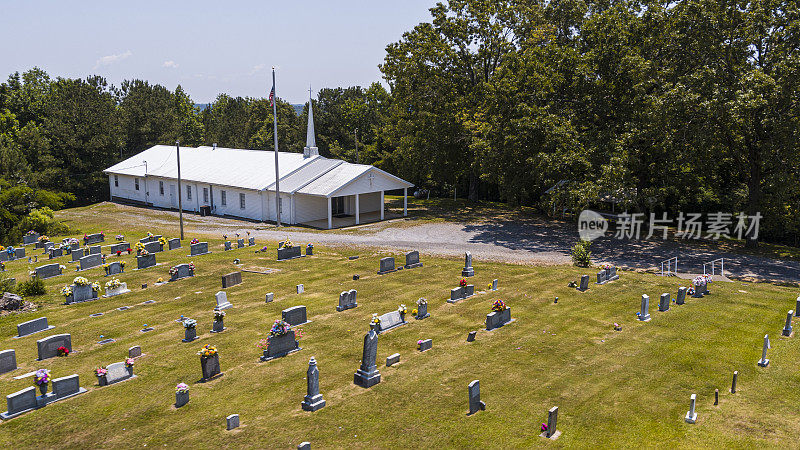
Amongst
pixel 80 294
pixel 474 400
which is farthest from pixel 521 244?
pixel 80 294

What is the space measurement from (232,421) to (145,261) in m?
19.0

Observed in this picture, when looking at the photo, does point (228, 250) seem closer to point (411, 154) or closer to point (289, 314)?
point (289, 314)

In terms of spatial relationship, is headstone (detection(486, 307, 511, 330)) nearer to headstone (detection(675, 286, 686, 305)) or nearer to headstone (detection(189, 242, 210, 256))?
headstone (detection(675, 286, 686, 305))

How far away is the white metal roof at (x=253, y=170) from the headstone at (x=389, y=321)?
2276 centimetres

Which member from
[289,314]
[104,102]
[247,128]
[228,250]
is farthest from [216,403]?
[247,128]

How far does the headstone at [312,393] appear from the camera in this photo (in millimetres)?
14781

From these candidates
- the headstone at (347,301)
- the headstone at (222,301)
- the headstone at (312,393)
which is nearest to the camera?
the headstone at (312,393)

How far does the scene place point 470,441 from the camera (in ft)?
43.0

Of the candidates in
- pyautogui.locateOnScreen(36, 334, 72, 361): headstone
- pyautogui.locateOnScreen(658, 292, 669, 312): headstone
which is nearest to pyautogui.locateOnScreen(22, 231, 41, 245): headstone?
pyautogui.locateOnScreen(36, 334, 72, 361): headstone

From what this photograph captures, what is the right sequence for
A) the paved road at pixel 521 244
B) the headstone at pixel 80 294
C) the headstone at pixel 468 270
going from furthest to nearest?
the paved road at pixel 521 244 → the headstone at pixel 468 270 → the headstone at pixel 80 294

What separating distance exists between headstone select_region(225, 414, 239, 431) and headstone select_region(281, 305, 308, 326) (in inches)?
271

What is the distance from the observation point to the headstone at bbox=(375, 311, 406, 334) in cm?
2016

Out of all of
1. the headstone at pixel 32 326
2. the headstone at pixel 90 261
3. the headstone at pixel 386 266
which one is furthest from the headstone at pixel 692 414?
the headstone at pixel 90 261

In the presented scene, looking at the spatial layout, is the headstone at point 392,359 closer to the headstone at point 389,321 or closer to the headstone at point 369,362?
the headstone at point 369,362
